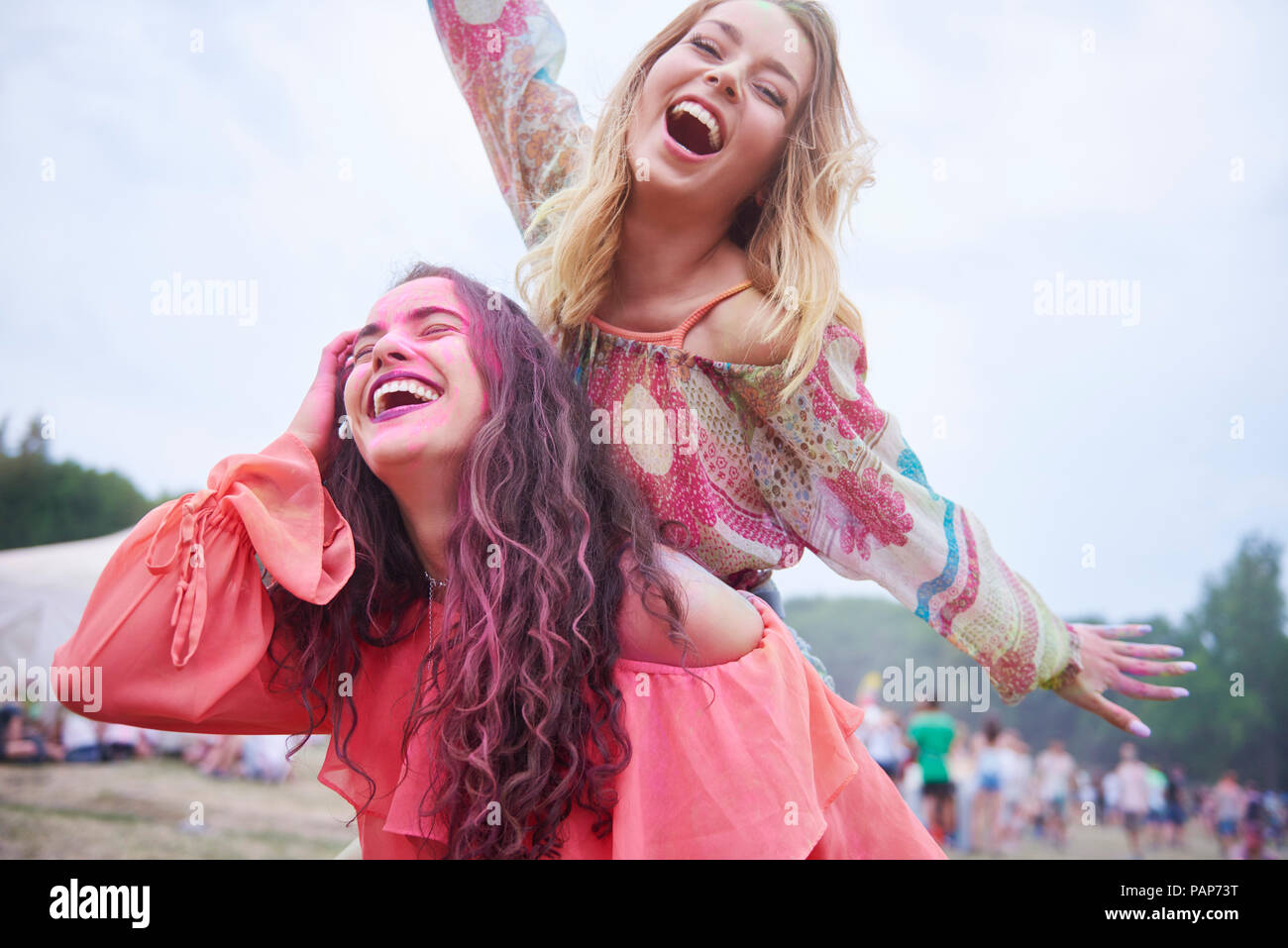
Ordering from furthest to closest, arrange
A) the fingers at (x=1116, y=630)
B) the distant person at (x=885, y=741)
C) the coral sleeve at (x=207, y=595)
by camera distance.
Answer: the distant person at (x=885, y=741) < the fingers at (x=1116, y=630) < the coral sleeve at (x=207, y=595)

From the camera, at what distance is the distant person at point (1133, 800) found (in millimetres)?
9203

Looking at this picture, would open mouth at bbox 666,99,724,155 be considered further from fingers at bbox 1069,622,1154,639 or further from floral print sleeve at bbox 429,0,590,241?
fingers at bbox 1069,622,1154,639

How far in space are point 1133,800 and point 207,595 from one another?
9.79 meters

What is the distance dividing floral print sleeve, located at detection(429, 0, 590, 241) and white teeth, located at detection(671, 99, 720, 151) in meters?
0.45

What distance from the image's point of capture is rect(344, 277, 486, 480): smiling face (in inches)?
74.4

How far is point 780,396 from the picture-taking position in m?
2.04

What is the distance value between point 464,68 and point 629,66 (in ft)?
1.68

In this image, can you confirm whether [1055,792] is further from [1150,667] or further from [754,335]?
[754,335]

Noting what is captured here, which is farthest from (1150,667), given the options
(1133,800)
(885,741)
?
(1133,800)

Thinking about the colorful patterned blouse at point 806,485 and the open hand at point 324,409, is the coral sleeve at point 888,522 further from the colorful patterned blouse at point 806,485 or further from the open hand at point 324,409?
the open hand at point 324,409

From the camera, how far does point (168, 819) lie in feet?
27.7

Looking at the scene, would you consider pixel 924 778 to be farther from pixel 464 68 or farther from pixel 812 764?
pixel 464 68

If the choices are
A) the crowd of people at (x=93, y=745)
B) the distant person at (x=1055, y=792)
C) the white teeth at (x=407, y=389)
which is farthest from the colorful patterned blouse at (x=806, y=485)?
the crowd of people at (x=93, y=745)
